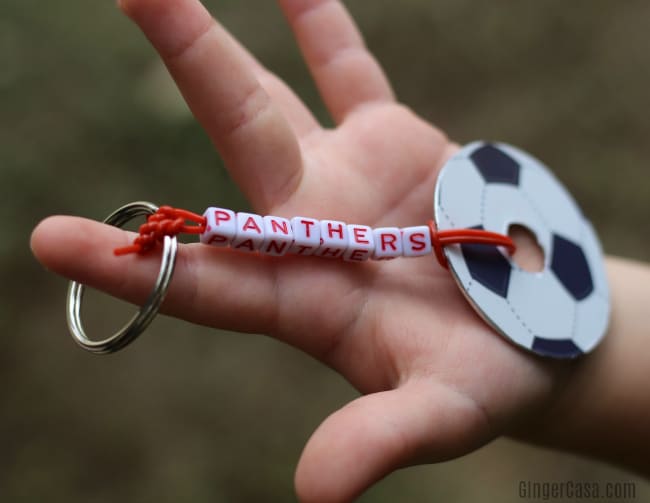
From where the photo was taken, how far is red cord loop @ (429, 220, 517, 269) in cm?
86

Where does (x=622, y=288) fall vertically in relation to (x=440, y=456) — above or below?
above

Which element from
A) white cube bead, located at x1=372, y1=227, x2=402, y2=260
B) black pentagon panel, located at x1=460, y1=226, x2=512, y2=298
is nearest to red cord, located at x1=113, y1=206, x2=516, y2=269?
white cube bead, located at x1=372, y1=227, x2=402, y2=260

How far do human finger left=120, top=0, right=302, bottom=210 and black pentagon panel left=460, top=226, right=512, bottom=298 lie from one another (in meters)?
0.24

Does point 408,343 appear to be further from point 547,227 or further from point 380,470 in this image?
point 547,227

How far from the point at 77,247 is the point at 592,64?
5.37 ft

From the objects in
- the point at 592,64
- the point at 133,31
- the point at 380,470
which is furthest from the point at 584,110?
the point at 380,470

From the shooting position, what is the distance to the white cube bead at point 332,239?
2.60 ft

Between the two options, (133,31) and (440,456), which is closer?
(440,456)

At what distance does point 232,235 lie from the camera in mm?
742

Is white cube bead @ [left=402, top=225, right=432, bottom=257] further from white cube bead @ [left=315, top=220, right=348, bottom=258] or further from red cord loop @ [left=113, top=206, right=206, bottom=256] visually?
red cord loop @ [left=113, top=206, right=206, bottom=256]

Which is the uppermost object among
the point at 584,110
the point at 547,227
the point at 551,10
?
the point at 551,10

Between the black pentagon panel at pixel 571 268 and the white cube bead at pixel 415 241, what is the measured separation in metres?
0.20

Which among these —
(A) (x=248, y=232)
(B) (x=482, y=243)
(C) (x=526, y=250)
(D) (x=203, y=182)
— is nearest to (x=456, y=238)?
(B) (x=482, y=243)

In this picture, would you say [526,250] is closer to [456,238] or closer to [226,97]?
[456,238]
